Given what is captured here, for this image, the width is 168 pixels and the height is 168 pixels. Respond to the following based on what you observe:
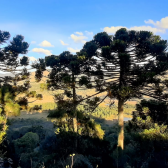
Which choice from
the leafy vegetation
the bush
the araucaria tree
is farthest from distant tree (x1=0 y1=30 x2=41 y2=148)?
the araucaria tree

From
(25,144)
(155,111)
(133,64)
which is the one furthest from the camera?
(25,144)

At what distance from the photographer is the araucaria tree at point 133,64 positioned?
33.1 feet

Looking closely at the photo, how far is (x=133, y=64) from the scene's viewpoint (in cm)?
1131

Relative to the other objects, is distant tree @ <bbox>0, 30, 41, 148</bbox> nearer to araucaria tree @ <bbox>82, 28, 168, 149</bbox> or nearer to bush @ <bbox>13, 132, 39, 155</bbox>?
bush @ <bbox>13, 132, 39, 155</bbox>

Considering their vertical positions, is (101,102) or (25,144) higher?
(101,102)

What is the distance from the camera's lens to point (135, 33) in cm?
1207

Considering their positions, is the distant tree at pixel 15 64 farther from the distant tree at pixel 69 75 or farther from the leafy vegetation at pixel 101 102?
the distant tree at pixel 69 75

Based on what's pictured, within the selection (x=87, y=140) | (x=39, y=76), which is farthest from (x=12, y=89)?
(x=87, y=140)

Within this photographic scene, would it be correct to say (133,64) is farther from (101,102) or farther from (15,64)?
(15,64)

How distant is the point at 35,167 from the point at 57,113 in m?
4.61

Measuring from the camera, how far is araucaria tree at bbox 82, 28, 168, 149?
398 inches

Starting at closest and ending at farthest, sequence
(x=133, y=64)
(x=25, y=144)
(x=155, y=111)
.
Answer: (x=133, y=64) → (x=155, y=111) → (x=25, y=144)

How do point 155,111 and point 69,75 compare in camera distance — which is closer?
point 69,75

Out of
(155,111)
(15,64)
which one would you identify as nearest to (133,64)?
(155,111)
